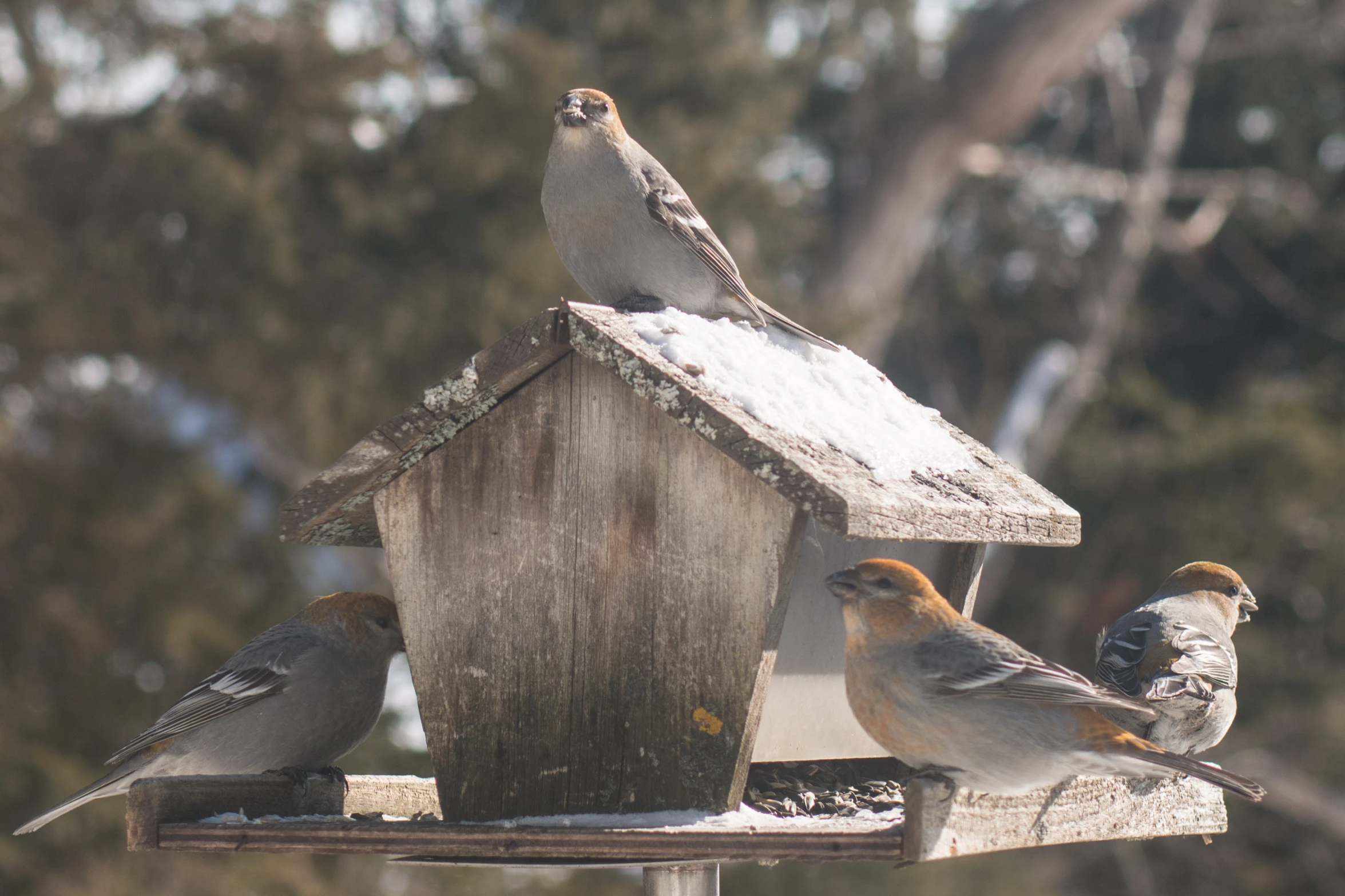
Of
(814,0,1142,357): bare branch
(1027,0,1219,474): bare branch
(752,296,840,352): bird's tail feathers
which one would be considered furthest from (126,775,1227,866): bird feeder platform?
(1027,0,1219,474): bare branch

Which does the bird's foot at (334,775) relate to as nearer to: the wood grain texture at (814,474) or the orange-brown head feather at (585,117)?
the wood grain texture at (814,474)

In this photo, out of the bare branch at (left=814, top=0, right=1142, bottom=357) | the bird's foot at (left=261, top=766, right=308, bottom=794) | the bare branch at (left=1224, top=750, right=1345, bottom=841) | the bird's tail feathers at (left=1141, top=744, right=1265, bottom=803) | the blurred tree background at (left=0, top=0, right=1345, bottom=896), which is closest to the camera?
the bird's tail feathers at (left=1141, top=744, right=1265, bottom=803)

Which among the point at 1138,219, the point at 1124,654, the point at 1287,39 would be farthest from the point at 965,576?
the point at 1287,39

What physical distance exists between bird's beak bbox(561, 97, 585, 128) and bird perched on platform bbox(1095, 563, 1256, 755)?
2281 millimetres

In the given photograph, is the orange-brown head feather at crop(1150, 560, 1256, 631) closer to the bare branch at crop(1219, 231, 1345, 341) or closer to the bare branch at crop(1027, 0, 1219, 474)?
the bare branch at crop(1027, 0, 1219, 474)

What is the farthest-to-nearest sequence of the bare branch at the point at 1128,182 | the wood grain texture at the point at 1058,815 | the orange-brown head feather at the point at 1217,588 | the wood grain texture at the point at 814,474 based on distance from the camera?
the bare branch at the point at 1128,182 → the orange-brown head feather at the point at 1217,588 → the wood grain texture at the point at 814,474 → the wood grain texture at the point at 1058,815

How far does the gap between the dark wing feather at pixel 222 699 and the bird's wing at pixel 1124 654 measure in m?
2.44

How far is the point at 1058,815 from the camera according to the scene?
3.05 m

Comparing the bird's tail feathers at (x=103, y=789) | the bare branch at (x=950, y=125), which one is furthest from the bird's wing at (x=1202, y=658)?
the bare branch at (x=950, y=125)

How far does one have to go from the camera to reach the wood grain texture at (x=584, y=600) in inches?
125

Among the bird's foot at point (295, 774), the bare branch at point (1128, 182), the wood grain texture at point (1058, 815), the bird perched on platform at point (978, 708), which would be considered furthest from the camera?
the bare branch at point (1128, 182)

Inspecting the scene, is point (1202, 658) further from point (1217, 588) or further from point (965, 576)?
point (965, 576)

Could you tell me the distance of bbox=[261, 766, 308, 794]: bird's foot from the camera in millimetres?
3639

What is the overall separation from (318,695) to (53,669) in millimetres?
6041
